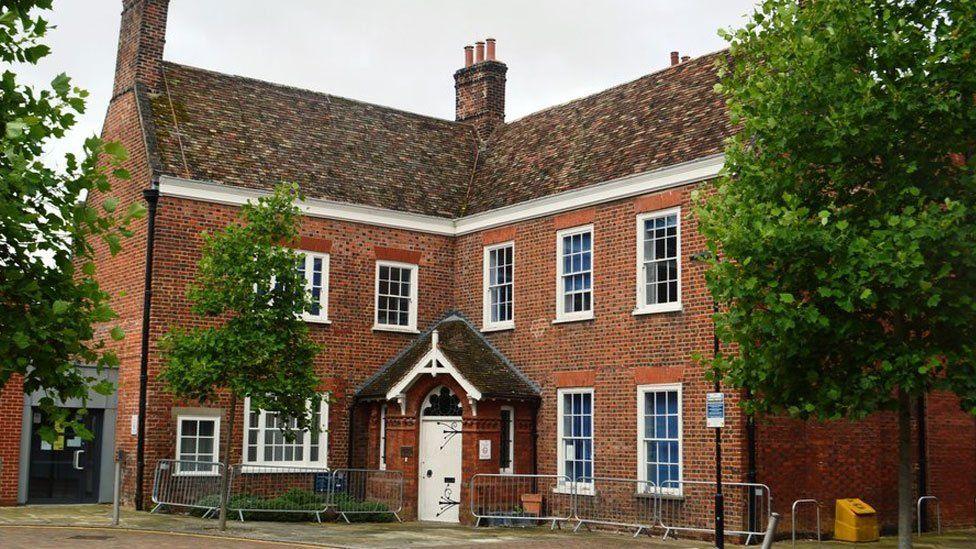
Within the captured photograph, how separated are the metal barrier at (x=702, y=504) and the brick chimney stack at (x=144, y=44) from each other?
15096 millimetres

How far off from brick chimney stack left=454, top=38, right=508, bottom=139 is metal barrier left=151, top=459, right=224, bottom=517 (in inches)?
508

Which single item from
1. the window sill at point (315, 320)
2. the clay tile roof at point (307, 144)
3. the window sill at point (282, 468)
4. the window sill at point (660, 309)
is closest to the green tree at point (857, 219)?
the window sill at point (660, 309)

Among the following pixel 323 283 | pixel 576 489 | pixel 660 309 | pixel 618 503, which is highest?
pixel 323 283

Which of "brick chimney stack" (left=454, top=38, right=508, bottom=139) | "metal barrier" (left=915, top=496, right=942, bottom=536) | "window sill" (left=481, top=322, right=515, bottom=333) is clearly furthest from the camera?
"brick chimney stack" (left=454, top=38, right=508, bottom=139)

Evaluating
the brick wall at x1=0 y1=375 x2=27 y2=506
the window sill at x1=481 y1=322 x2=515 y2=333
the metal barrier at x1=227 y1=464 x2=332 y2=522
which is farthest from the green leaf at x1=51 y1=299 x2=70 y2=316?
the window sill at x1=481 y1=322 x2=515 y2=333

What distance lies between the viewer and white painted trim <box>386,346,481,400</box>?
74.3 ft

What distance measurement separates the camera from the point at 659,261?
21484 millimetres

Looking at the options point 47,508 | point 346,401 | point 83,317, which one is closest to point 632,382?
point 346,401

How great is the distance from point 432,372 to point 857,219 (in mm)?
11490

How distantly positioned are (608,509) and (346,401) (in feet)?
23.0

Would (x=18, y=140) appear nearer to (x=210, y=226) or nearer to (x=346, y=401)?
(x=210, y=226)

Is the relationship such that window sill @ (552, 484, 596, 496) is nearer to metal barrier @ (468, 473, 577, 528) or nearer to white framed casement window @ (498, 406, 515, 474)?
metal barrier @ (468, 473, 577, 528)

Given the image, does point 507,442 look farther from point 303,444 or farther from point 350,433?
point 303,444

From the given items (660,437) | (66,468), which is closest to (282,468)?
(66,468)
